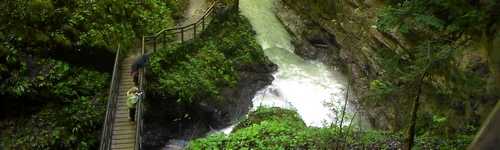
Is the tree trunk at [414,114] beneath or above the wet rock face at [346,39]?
beneath

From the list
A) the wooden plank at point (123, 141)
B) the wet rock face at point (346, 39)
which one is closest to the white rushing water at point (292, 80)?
the wet rock face at point (346, 39)

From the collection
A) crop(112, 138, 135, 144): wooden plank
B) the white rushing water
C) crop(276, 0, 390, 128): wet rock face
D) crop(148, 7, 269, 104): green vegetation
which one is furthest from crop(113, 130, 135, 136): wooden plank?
crop(276, 0, 390, 128): wet rock face

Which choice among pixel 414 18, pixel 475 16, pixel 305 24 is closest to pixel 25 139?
pixel 414 18

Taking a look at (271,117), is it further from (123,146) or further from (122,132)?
(123,146)

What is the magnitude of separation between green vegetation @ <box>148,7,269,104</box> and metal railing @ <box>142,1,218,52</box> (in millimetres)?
323

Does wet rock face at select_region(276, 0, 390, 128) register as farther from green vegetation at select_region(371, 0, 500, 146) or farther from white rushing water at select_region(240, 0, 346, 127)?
green vegetation at select_region(371, 0, 500, 146)

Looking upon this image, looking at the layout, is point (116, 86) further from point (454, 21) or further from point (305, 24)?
point (305, 24)

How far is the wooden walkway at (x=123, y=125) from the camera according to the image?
14078mm

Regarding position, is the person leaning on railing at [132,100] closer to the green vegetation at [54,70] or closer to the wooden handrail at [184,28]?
the green vegetation at [54,70]

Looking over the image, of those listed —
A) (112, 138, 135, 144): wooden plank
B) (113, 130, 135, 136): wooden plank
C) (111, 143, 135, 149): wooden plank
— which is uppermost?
(113, 130, 135, 136): wooden plank

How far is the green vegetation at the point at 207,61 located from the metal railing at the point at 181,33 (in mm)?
323

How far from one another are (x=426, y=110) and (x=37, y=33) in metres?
12.8

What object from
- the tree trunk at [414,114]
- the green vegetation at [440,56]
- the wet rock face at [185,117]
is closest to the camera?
the green vegetation at [440,56]

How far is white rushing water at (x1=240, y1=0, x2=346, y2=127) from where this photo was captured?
20.6 m
